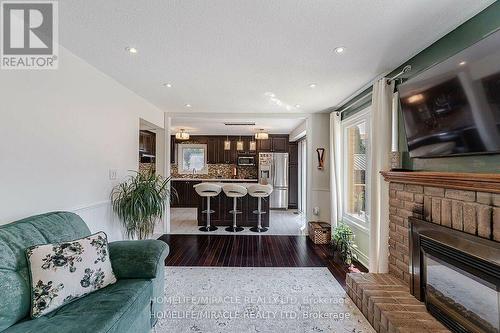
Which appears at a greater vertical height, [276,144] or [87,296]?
[276,144]

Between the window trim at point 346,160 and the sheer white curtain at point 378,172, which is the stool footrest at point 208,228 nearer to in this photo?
the window trim at point 346,160

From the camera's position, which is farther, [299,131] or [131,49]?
[299,131]

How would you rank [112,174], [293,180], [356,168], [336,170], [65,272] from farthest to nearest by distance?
[293,180], [336,170], [356,168], [112,174], [65,272]

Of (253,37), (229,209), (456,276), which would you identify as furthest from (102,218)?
(456,276)

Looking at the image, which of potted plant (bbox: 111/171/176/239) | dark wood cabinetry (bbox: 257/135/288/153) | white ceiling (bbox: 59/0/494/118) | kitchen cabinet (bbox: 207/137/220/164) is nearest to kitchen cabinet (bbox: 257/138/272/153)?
dark wood cabinetry (bbox: 257/135/288/153)

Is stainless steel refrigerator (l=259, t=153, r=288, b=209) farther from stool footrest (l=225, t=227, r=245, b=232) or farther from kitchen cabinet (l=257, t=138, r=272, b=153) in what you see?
stool footrest (l=225, t=227, r=245, b=232)

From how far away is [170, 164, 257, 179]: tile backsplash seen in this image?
26.1 feet

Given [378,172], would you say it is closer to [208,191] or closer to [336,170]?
[336,170]

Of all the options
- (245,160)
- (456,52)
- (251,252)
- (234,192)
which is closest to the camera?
Result: (456,52)

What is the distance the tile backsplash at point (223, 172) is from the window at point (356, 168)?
4.09 m

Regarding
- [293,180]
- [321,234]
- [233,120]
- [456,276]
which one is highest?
[233,120]

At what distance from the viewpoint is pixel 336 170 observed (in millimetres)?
4133

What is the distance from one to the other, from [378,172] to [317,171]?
2144mm

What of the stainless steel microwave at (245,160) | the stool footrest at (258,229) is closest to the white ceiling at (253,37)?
the stool footrest at (258,229)
